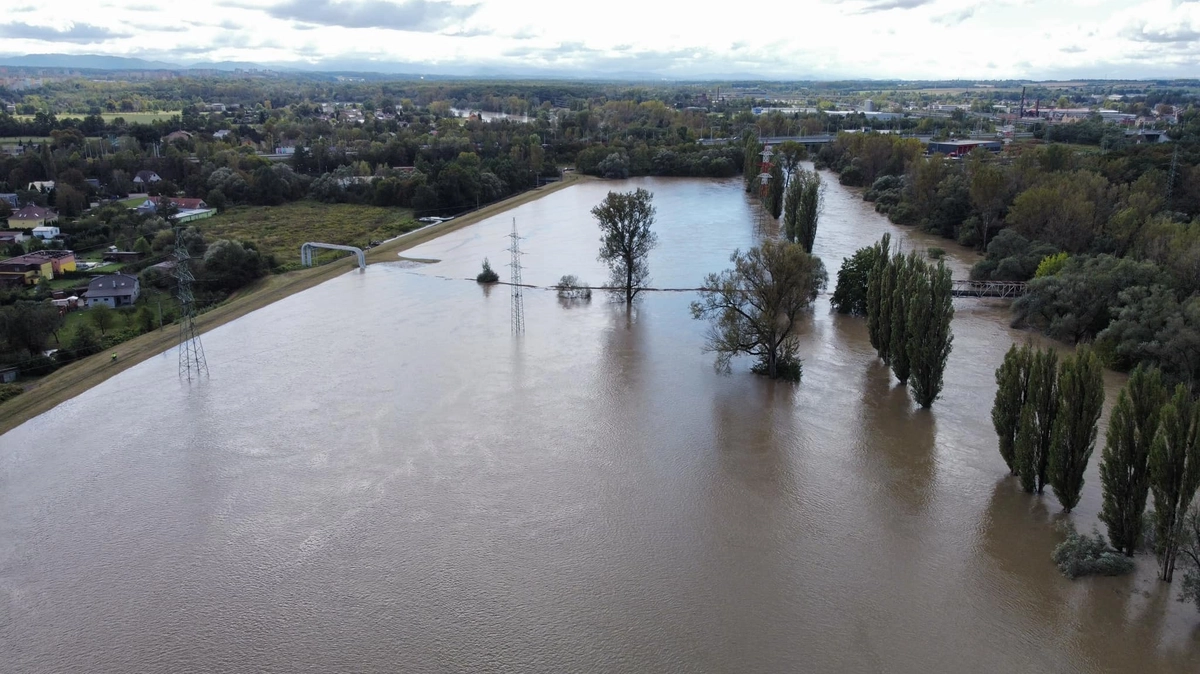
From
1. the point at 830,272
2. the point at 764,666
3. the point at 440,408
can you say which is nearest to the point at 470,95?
the point at 830,272

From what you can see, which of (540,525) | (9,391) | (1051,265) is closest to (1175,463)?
(540,525)

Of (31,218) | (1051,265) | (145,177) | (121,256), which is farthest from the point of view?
(145,177)

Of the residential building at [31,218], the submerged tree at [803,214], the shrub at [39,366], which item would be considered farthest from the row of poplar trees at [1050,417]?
the residential building at [31,218]

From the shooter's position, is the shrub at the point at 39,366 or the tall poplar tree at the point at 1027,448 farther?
the shrub at the point at 39,366

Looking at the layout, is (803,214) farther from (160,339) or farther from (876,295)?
(160,339)

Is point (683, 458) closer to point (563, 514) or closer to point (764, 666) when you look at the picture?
point (563, 514)

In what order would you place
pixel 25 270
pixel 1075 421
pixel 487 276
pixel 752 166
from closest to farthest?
pixel 1075 421 < pixel 25 270 < pixel 487 276 < pixel 752 166

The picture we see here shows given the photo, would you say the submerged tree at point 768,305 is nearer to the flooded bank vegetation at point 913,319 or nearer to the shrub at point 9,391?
the flooded bank vegetation at point 913,319

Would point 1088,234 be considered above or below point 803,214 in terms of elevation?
below
